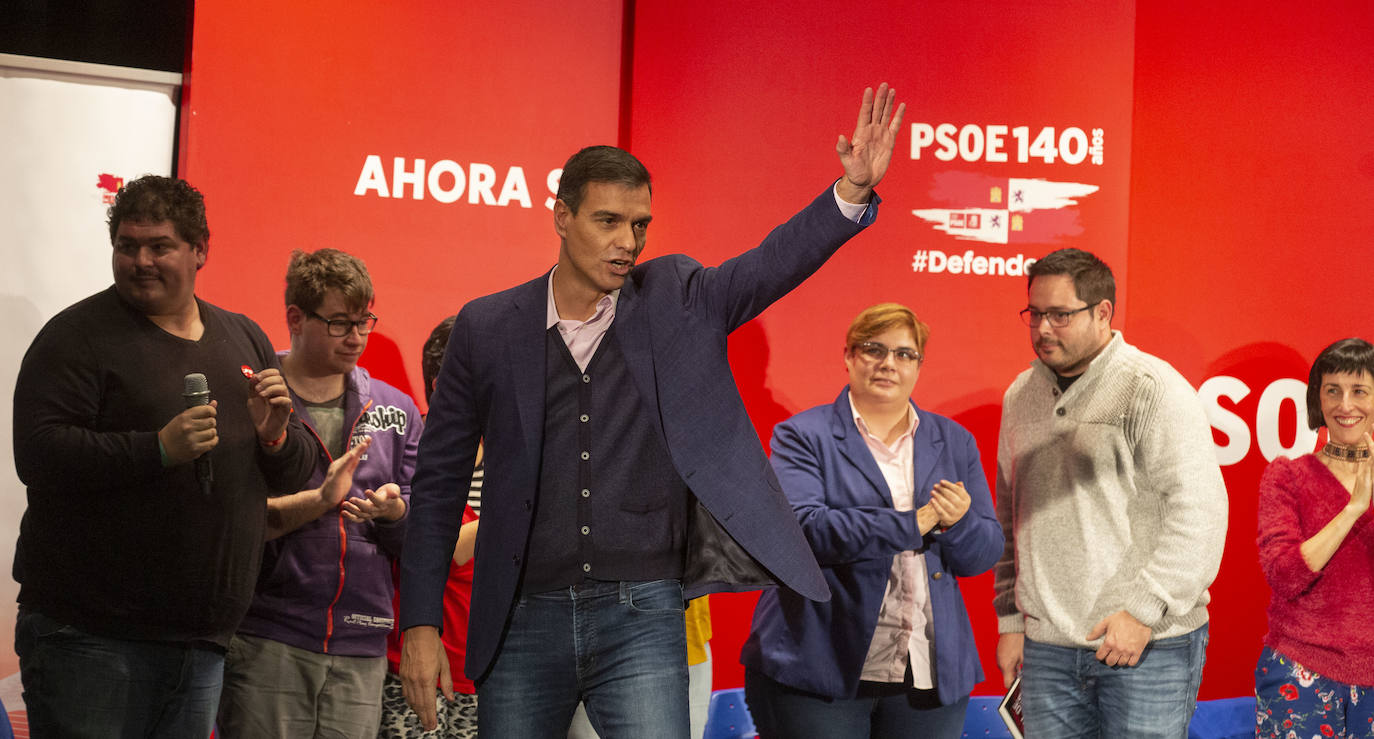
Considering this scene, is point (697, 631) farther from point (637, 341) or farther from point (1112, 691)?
point (637, 341)

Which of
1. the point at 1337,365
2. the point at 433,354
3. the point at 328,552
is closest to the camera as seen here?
the point at 328,552

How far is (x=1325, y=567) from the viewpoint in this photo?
4.02 m

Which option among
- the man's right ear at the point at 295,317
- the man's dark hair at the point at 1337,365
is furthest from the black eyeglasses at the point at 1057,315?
the man's right ear at the point at 295,317

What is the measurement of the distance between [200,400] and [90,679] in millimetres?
649

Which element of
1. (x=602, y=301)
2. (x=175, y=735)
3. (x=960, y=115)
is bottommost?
(x=175, y=735)

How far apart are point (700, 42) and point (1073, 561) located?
236 centimetres

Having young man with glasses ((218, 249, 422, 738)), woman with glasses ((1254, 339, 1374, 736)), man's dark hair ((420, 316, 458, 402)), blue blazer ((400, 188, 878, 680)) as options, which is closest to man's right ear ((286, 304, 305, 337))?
young man with glasses ((218, 249, 422, 738))

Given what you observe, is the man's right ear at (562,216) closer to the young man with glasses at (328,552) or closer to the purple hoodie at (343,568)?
the young man with glasses at (328,552)

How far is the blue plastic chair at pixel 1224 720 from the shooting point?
4750 mm

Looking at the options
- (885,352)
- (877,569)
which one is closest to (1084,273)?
(885,352)

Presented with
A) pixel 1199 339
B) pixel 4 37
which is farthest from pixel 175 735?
pixel 1199 339

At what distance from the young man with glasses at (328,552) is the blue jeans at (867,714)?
115 cm

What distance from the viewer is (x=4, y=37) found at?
4.43 meters

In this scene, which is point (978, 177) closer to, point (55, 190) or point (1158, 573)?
point (1158, 573)
